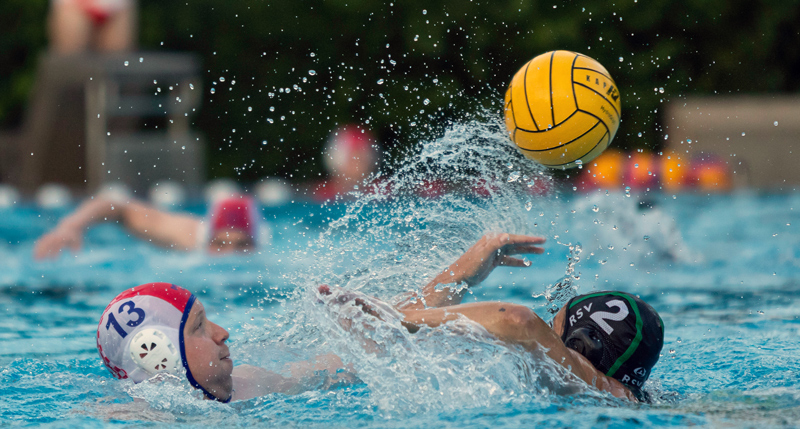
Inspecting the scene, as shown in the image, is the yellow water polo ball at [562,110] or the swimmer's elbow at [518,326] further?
the yellow water polo ball at [562,110]

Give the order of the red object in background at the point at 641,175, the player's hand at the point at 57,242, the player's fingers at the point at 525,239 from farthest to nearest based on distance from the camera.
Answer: the red object in background at the point at 641,175 < the player's hand at the point at 57,242 < the player's fingers at the point at 525,239

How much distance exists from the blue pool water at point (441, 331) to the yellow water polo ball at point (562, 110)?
0.59 ft

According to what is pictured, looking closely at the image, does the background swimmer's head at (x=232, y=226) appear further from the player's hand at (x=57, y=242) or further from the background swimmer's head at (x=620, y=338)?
the background swimmer's head at (x=620, y=338)

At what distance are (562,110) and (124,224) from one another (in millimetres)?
3856

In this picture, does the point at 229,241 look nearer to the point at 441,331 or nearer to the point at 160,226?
the point at 160,226

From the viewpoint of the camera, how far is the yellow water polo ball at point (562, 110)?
3.34 metres

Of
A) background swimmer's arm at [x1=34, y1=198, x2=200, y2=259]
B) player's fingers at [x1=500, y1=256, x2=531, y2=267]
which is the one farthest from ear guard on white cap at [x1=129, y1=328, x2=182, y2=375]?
background swimmer's arm at [x1=34, y1=198, x2=200, y2=259]

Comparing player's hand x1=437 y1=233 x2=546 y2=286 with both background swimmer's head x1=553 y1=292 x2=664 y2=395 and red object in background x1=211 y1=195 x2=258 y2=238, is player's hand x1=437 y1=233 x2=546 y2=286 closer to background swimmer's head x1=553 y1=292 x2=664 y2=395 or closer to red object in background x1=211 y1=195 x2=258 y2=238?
background swimmer's head x1=553 y1=292 x2=664 y2=395

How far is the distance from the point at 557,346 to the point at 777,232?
5.68 metres

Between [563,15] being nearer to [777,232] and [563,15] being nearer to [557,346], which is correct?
[777,232]

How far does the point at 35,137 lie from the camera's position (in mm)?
9961

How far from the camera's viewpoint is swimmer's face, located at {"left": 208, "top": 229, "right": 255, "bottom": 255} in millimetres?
6355

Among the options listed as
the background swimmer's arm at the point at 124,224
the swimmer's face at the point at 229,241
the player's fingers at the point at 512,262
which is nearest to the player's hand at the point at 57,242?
the background swimmer's arm at the point at 124,224

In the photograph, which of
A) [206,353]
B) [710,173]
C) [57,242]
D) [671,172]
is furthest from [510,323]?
[710,173]
